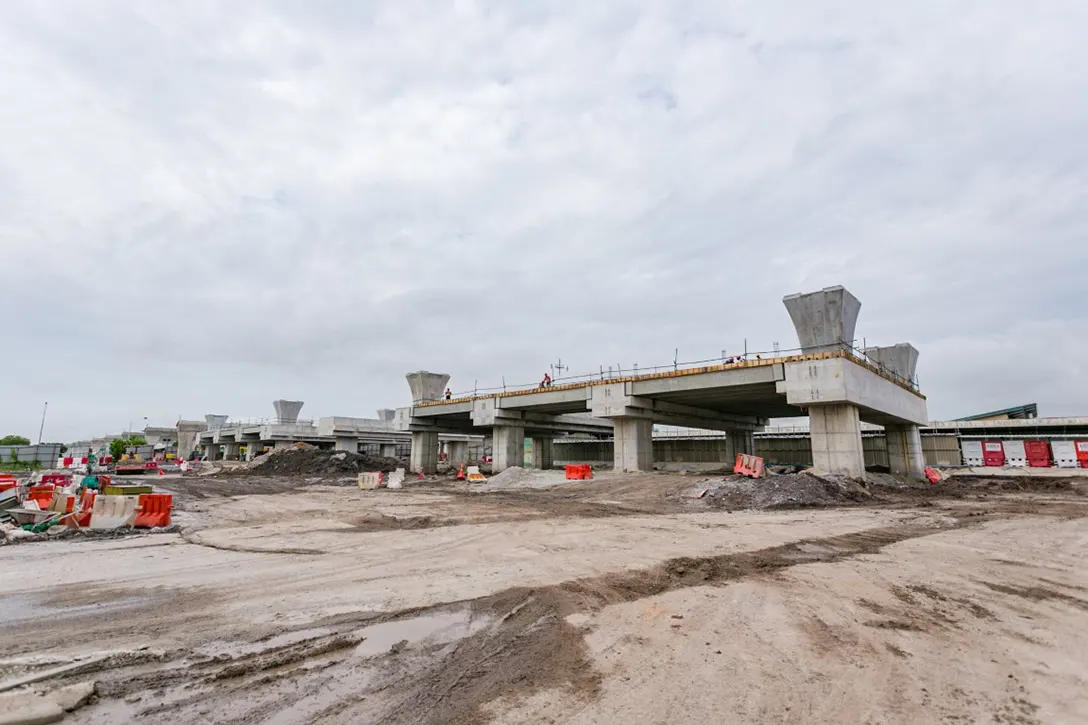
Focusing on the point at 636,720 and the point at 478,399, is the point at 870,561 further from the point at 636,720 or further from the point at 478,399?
the point at 478,399

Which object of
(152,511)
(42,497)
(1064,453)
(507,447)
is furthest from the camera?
(507,447)

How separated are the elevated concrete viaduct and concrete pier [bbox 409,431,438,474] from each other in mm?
88

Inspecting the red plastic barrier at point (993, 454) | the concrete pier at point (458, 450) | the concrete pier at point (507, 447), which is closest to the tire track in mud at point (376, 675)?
the concrete pier at point (507, 447)

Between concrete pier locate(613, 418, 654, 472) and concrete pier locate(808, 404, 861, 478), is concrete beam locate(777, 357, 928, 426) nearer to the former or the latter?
concrete pier locate(808, 404, 861, 478)

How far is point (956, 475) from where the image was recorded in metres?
33.4

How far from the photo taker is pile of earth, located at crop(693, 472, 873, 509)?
17.8 metres

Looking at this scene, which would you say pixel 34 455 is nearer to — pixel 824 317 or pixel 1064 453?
pixel 824 317

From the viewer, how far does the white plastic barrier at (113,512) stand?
11617mm

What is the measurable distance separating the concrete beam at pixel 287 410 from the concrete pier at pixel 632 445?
52193 millimetres

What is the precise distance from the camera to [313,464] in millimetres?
44594

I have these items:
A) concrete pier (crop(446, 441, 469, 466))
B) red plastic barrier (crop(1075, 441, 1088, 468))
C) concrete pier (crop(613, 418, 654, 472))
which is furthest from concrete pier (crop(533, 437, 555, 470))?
red plastic barrier (crop(1075, 441, 1088, 468))

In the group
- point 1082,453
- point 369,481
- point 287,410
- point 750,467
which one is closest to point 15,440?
point 287,410

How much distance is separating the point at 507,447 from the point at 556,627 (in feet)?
108

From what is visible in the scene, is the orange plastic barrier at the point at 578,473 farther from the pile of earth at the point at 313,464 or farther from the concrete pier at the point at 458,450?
the concrete pier at the point at 458,450
